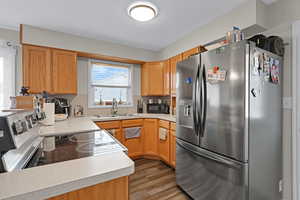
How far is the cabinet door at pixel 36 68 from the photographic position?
230 cm

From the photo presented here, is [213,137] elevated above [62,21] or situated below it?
below

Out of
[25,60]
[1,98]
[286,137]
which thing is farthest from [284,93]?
[1,98]

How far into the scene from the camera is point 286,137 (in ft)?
5.31

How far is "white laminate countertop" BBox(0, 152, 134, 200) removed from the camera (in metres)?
0.49

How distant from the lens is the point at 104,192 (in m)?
0.63

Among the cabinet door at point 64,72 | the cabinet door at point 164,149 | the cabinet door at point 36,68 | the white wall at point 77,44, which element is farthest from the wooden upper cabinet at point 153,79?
the cabinet door at point 36,68

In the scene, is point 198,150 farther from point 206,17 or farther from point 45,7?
point 45,7

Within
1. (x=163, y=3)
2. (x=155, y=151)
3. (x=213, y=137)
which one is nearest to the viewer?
(x=213, y=137)

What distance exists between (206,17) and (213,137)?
1.70 meters

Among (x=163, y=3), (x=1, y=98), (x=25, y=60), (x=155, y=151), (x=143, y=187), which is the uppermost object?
(x=163, y=3)

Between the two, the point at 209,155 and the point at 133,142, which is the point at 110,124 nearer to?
the point at 133,142

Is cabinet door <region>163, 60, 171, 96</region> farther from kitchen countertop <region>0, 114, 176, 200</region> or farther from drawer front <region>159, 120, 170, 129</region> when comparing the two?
kitchen countertop <region>0, 114, 176, 200</region>

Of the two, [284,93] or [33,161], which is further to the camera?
[284,93]

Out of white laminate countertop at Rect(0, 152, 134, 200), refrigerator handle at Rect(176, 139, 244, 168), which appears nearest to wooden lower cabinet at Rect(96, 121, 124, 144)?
refrigerator handle at Rect(176, 139, 244, 168)
